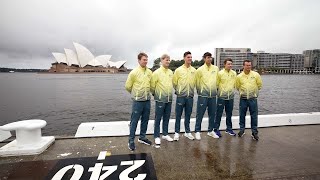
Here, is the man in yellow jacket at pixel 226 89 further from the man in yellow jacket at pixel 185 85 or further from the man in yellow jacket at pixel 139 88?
the man in yellow jacket at pixel 139 88

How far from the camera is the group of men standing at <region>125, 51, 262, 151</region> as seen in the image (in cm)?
425

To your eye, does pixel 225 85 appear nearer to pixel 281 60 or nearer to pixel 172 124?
pixel 172 124

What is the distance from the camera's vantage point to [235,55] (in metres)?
133

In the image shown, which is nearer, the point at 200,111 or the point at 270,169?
the point at 270,169

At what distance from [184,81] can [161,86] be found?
0.51 meters

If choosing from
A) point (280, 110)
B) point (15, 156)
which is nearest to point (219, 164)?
point (15, 156)

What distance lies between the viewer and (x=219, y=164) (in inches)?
137

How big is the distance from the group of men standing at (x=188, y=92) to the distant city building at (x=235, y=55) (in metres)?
127

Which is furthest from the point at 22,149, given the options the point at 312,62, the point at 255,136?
the point at 312,62

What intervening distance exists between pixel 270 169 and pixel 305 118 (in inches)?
134

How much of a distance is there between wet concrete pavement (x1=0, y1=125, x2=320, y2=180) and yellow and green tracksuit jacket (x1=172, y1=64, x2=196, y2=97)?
0.99m

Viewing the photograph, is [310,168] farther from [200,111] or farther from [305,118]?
[305,118]

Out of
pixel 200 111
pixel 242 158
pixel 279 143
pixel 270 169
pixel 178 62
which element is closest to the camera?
pixel 270 169

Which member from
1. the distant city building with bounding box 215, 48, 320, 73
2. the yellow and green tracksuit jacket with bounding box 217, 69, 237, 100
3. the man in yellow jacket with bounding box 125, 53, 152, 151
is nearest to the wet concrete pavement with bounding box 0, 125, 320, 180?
the man in yellow jacket with bounding box 125, 53, 152, 151
